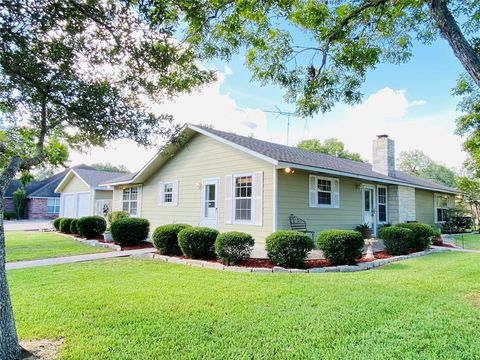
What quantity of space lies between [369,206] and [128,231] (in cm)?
997

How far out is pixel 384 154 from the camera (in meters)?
15.4

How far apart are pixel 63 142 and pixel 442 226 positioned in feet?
67.1

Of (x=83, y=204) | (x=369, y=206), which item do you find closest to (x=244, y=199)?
(x=369, y=206)

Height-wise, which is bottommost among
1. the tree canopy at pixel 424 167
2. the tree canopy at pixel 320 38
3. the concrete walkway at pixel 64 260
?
the concrete walkway at pixel 64 260

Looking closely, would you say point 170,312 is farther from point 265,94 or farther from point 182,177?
point 182,177

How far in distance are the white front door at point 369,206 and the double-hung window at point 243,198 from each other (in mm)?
5540

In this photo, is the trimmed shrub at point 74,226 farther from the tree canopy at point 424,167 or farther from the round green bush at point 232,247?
the tree canopy at point 424,167

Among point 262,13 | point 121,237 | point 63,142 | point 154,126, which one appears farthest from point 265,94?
point 121,237

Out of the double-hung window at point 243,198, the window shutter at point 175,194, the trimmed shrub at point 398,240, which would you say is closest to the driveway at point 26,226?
the window shutter at point 175,194

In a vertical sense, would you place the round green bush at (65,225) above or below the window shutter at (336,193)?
below

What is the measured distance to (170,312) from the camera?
4.06 m

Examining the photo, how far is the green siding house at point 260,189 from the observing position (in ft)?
32.9

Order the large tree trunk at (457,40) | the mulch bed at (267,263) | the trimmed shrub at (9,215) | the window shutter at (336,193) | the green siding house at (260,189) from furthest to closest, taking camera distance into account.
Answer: the trimmed shrub at (9,215) < the window shutter at (336,193) < the green siding house at (260,189) < the mulch bed at (267,263) < the large tree trunk at (457,40)

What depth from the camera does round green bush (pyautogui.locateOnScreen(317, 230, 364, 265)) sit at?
23.6ft
